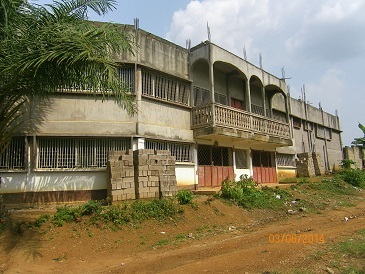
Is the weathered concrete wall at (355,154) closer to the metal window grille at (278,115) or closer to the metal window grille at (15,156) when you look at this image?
the metal window grille at (278,115)

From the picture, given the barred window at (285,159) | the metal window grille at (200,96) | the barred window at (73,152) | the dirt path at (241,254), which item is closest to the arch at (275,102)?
the barred window at (285,159)

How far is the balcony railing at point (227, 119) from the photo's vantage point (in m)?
13.5

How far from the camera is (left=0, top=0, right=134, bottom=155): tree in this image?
5582mm

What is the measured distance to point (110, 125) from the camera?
37.7 ft

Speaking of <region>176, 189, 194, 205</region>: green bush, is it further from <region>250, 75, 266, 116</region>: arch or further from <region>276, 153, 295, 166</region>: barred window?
<region>276, 153, 295, 166</region>: barred window

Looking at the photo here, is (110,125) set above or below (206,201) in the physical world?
above

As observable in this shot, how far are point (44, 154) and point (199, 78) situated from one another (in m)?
7.88

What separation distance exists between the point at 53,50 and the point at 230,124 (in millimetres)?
9806

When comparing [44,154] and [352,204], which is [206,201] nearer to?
[44,154]

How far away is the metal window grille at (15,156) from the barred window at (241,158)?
10.3m

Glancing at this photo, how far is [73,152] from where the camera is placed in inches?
436

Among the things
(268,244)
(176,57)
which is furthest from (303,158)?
(268,244)

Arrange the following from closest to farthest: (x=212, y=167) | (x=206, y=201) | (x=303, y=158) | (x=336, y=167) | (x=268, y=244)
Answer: (x=268, y=244) → (x=206, y=201) → (x=212, y=167) → (x=303, y=158) → (x=336, y=167)

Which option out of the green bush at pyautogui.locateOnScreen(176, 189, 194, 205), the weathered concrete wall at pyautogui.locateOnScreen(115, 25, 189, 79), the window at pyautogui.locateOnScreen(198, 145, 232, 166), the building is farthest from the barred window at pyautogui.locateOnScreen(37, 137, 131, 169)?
the window at pyautogui.locateOnScreen(198, 145, 232, 166)
